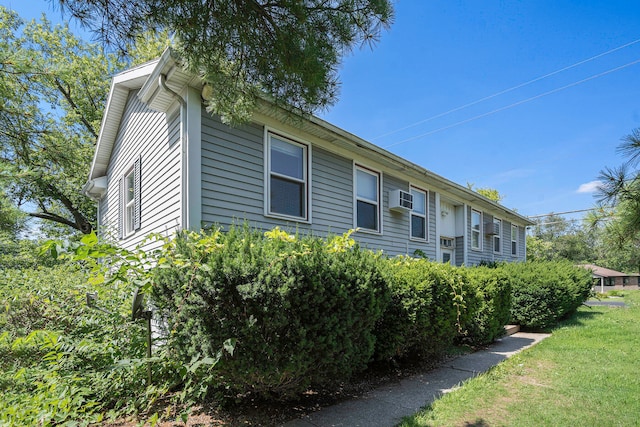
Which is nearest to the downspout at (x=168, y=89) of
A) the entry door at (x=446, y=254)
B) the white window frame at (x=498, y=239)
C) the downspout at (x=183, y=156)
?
the downspout at (x=183, y=156)

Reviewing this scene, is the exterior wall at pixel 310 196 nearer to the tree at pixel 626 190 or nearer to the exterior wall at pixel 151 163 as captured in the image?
the exterior wall at pixel 151 163

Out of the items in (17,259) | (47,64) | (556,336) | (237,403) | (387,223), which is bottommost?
(556,336)

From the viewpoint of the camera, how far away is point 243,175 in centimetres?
536

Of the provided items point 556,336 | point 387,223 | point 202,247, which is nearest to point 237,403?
point 202,247

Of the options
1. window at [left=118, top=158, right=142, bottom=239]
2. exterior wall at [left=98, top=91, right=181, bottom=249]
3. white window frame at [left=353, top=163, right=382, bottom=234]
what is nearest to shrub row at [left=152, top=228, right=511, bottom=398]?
exterior wall at [left=98, top=91, right=181, bottom=249]

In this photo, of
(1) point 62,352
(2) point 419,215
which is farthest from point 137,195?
(2) point 419,215

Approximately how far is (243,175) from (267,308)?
310 centimetres

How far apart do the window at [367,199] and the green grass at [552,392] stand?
3.71 meters

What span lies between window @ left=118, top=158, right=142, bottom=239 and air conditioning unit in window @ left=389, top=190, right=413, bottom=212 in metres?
5.53

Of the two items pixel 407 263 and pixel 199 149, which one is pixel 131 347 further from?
pixel 407 263

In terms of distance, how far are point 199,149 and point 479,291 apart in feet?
15.6

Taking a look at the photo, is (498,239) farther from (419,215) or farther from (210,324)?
(210,324)

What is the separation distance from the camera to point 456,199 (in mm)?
11359

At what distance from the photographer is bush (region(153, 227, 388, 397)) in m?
2.68
